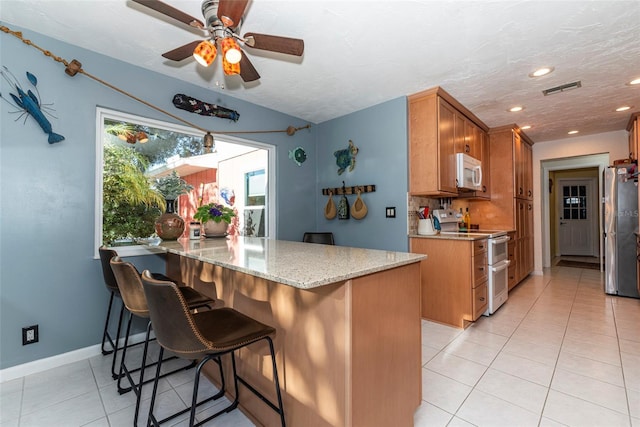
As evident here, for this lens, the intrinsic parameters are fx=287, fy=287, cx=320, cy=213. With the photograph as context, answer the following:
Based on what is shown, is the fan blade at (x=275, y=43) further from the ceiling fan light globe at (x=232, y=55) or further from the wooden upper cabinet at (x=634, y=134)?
the wooden upper cabinet at (x=634, y=134)

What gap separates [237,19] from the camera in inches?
60.1

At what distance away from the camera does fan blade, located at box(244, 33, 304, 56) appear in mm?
1664

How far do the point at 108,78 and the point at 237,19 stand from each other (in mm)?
1633

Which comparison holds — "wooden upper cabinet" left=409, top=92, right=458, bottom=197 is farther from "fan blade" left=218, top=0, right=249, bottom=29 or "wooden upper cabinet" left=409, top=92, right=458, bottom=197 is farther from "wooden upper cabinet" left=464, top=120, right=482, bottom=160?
"fan blade" left=218, top=0, right=249, bottom=29

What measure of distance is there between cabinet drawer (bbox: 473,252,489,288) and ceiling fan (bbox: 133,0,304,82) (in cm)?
253

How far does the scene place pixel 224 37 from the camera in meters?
1.66

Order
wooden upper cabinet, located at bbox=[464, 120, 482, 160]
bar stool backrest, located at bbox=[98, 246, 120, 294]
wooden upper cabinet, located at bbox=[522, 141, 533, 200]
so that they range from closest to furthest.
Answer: bar stool backrest, located at bbox=[98, 246, 120, 294]
wooden upper cabinet, located at bbox=[464, 120, 482, 160]
wooden upper cabinet, located at bbox=[522, 141, 533, 200]

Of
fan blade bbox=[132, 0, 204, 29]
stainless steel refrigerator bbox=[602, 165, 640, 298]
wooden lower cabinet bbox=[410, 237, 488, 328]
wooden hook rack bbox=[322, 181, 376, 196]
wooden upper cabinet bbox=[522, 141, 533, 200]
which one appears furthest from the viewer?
wooden upper cabinet bbox=[522, 141, 533, 200]

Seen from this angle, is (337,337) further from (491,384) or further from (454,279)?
(454,279)

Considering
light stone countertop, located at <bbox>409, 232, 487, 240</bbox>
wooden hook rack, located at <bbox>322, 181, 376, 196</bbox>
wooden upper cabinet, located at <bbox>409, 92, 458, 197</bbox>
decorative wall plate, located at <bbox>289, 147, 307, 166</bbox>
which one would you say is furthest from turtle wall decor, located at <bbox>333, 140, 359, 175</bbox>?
light stone countertop, located at <bbox>409, 232, 487, 240</bbox>

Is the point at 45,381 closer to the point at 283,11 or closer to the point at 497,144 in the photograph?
the point at 283,11

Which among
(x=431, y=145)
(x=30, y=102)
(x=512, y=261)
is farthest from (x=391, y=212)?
(x=30, y=102)

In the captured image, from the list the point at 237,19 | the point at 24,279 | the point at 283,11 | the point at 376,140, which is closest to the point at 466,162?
the point at 376,140

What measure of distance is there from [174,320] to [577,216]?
9.79 m
